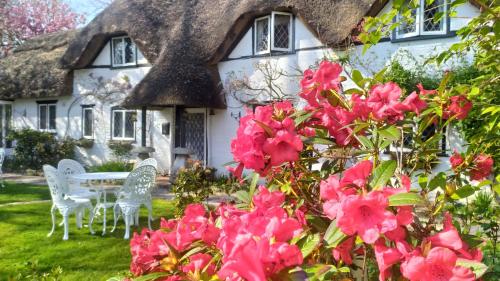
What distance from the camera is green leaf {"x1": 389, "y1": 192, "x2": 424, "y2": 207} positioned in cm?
95

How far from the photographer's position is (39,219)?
7.55 metres

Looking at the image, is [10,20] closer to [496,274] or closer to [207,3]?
[207,3]

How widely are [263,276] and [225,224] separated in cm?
26

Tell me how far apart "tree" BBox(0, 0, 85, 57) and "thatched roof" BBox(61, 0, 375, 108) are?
1242cm

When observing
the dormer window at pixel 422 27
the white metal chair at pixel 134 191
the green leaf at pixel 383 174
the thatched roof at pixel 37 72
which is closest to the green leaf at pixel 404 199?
the green leaf at pixel 383 174

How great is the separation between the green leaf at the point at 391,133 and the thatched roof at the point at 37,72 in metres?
17.1

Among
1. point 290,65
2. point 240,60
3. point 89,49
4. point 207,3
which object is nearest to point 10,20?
point 89,49

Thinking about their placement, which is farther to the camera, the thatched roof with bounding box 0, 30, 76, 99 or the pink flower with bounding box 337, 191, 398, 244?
the thatched roof with bounding box 0, 30, 76, 99

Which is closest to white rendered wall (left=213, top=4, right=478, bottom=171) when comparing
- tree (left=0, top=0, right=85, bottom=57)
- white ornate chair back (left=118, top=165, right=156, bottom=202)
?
white ornate chair back (left=118, top=165, right=156, bottom=202)

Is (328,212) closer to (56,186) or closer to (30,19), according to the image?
(56,186)

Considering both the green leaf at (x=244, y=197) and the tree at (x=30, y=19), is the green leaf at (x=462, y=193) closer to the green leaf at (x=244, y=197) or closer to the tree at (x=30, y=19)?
the green leaf at (x=244, y=197)

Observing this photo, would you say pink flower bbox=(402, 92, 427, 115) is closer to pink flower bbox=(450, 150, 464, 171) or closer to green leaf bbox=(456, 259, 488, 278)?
pink flower bbox=(450, 150, 464, 171)

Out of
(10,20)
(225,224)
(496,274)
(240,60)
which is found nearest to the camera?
(225,224)

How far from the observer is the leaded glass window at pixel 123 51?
611 inches
